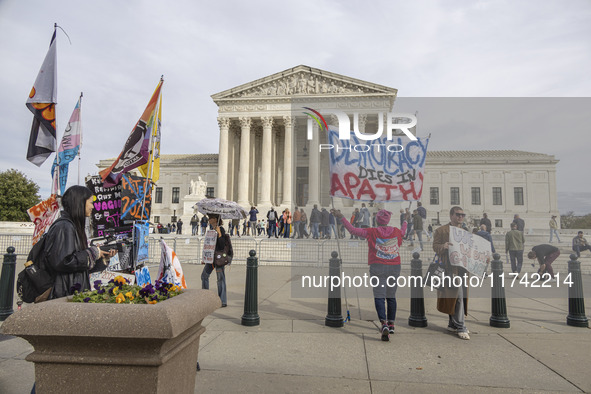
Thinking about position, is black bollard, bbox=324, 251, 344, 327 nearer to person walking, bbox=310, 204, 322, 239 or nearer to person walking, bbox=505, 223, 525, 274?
person walking, bbox=505, 223, 525, 274

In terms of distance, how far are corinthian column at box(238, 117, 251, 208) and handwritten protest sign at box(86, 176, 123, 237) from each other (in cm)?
3604

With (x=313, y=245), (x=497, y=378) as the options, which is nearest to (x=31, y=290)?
(x=497, y=378)

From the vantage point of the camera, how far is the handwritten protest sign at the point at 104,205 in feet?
21.2

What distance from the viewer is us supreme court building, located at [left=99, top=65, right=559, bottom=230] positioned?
41.9 m

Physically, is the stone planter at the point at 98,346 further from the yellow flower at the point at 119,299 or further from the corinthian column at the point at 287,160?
the corinthian column at the point at 287,160

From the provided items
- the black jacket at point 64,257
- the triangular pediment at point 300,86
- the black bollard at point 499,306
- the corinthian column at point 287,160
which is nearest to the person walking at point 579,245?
the black bollard at point 499,306

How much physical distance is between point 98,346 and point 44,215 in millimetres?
4980

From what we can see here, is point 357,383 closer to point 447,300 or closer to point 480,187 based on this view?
point 447,300

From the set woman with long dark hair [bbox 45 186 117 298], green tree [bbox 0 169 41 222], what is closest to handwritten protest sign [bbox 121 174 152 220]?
woman with long dark hair [bbox 45 186 117 298]

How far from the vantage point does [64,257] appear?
2975mm

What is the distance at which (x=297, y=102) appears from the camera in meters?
44.4

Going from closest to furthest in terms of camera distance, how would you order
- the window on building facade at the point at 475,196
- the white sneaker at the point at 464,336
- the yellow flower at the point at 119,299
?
the yellow flower at the point at 119,299, the white sneaker at the point at 464,336, the window on building facade at the point at 475,196

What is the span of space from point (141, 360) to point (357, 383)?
2338 millimetres

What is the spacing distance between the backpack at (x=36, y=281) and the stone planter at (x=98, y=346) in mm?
865
